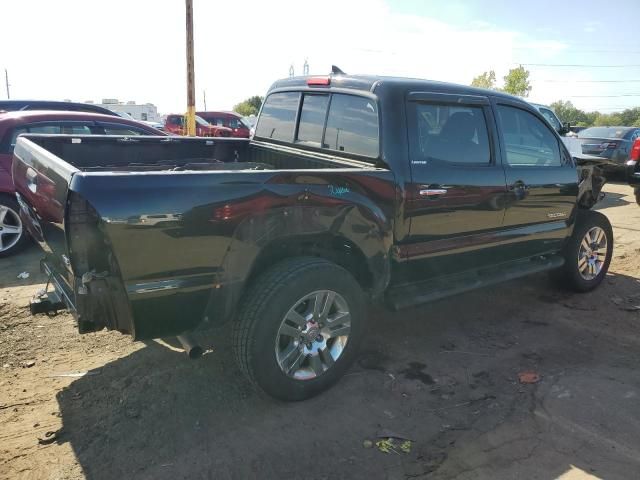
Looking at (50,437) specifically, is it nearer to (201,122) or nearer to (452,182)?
(452,182)

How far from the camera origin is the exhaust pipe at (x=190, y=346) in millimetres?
2787

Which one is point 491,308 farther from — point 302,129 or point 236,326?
point 236,326

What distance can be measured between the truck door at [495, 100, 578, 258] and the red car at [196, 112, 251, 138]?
1767 centimetres

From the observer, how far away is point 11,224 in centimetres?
587

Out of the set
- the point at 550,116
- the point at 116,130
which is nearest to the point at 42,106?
the point at 116,130

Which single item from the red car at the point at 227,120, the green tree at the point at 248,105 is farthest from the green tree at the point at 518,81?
the red car at the point at 227,120

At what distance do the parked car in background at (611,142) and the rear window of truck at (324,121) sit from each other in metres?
12.1

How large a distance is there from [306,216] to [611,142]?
1387 cm

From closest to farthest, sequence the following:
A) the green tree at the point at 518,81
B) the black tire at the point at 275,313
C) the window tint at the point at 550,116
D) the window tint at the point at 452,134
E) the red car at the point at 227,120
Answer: the black tire at the point at 275,313 → the window tint at the point at 452,134 → the window tint at the point at 550,116 → the red car at the point at 227,120 → the green tree at the point at 518,81

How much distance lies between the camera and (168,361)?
3561 mm

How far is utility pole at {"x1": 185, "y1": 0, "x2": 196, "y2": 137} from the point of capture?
1420 centimetres

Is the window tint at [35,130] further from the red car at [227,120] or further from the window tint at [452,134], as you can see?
the red car at [227,120]

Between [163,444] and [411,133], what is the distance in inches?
98.3

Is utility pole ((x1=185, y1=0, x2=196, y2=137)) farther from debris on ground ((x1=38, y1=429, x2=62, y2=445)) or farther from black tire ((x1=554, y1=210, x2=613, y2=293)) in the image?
debris on ground ((x1=38, y1=429, x2=62, y2=445))
